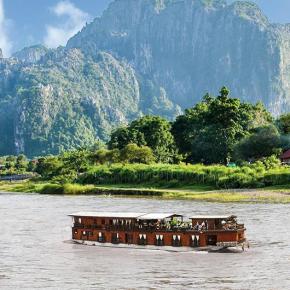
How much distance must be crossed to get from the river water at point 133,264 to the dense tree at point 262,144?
56418 mm

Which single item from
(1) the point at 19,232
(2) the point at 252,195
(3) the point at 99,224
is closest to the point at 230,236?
(3) the point at 99,224

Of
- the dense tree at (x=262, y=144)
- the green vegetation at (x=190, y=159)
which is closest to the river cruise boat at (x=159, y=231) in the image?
the green vegetation at (x=190, y=159)

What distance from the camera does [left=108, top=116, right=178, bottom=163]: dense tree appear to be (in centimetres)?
14002

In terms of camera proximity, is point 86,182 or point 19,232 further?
point 86,182

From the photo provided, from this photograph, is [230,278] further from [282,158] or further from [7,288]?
[282,158]

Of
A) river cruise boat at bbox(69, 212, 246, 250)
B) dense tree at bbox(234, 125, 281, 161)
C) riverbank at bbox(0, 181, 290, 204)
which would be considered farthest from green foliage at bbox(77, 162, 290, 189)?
river cruise boat at bbox(69, 212, 246, 250)

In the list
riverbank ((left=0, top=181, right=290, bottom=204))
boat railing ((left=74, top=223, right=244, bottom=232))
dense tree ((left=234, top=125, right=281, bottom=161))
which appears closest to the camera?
boat railing ((left=74, top=223, right=244, bottom=232))

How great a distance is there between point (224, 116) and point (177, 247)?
85.1 m

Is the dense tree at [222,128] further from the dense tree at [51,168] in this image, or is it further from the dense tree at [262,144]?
the dense tree at [51,168]

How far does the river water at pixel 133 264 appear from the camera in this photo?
109 feet

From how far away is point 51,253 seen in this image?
4344 centimetres

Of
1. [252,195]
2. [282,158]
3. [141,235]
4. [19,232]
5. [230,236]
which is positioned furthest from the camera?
[282,158]

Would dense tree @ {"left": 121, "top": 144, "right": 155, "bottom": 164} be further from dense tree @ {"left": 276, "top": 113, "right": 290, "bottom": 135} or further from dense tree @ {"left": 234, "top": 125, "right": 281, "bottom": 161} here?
dense tree @ {"left": 276, "top": 113, "right": 290, "bottom": 135}

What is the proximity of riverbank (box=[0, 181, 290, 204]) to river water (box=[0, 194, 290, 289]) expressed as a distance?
21686mm
